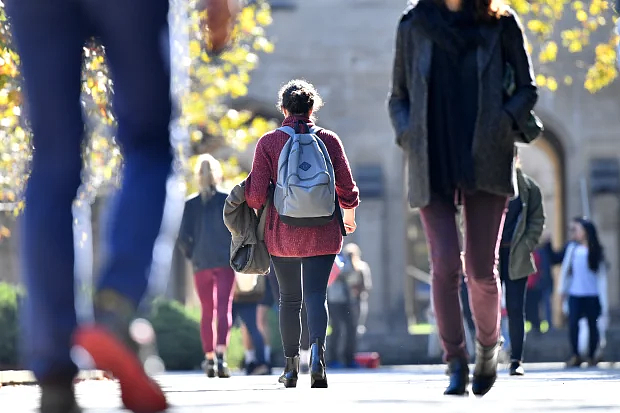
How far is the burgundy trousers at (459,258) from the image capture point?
7.12 m

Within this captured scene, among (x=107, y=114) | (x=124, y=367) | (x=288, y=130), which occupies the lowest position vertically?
(x=124, y=367)

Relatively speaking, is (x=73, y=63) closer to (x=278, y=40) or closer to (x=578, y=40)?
(x=578, y=40)

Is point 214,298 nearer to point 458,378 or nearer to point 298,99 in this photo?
point 298,99

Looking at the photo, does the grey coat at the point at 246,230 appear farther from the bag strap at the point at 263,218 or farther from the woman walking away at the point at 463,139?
the woman walking away at the point at 463,139

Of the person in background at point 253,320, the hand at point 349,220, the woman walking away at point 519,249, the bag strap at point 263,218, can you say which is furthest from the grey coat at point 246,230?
the person in background at point 253,320

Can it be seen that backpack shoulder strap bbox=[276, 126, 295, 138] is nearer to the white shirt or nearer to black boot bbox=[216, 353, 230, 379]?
black boot bbox=[216, 353, 230, 379]

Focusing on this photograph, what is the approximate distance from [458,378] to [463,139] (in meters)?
1.06

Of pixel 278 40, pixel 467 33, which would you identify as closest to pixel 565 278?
pixel 467 33

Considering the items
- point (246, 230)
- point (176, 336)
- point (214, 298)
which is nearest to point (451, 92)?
point (246, 230)

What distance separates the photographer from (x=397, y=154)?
3092 cm

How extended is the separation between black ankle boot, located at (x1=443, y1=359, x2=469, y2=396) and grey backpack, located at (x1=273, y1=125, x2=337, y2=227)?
250 cm

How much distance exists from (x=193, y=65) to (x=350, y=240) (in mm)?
9385

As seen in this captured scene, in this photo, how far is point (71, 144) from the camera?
4.86m

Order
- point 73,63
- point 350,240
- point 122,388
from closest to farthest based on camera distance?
point 122,388, point 73,63, point 350,240
